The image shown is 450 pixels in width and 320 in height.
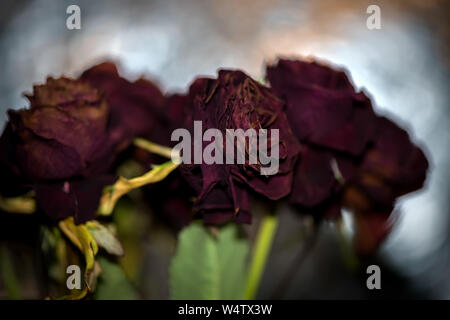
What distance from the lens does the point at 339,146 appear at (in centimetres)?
23

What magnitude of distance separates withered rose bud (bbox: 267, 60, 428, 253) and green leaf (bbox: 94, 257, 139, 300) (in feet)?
0.35

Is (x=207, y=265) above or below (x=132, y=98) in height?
below

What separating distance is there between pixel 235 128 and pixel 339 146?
3.0 inches

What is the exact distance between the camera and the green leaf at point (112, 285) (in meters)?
0.23

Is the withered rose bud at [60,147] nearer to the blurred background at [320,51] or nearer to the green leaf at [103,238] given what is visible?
the green leaf at [103,238]

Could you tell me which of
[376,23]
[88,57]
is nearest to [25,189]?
[88,57]

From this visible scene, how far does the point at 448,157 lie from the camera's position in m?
0.49

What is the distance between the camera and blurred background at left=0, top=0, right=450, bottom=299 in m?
0.42

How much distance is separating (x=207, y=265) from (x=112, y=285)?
2.2 inches

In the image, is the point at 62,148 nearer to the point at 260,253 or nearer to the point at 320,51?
the point at 260,253

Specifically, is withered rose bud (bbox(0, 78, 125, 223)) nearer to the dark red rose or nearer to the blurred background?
the dark red rose

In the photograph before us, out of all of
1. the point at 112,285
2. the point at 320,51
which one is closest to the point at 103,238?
the point at 112,285

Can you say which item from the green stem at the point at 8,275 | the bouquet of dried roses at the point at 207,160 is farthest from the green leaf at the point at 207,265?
the green stem at the point at 8,275

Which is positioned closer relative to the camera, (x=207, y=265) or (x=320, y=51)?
(x=207, y=265)
